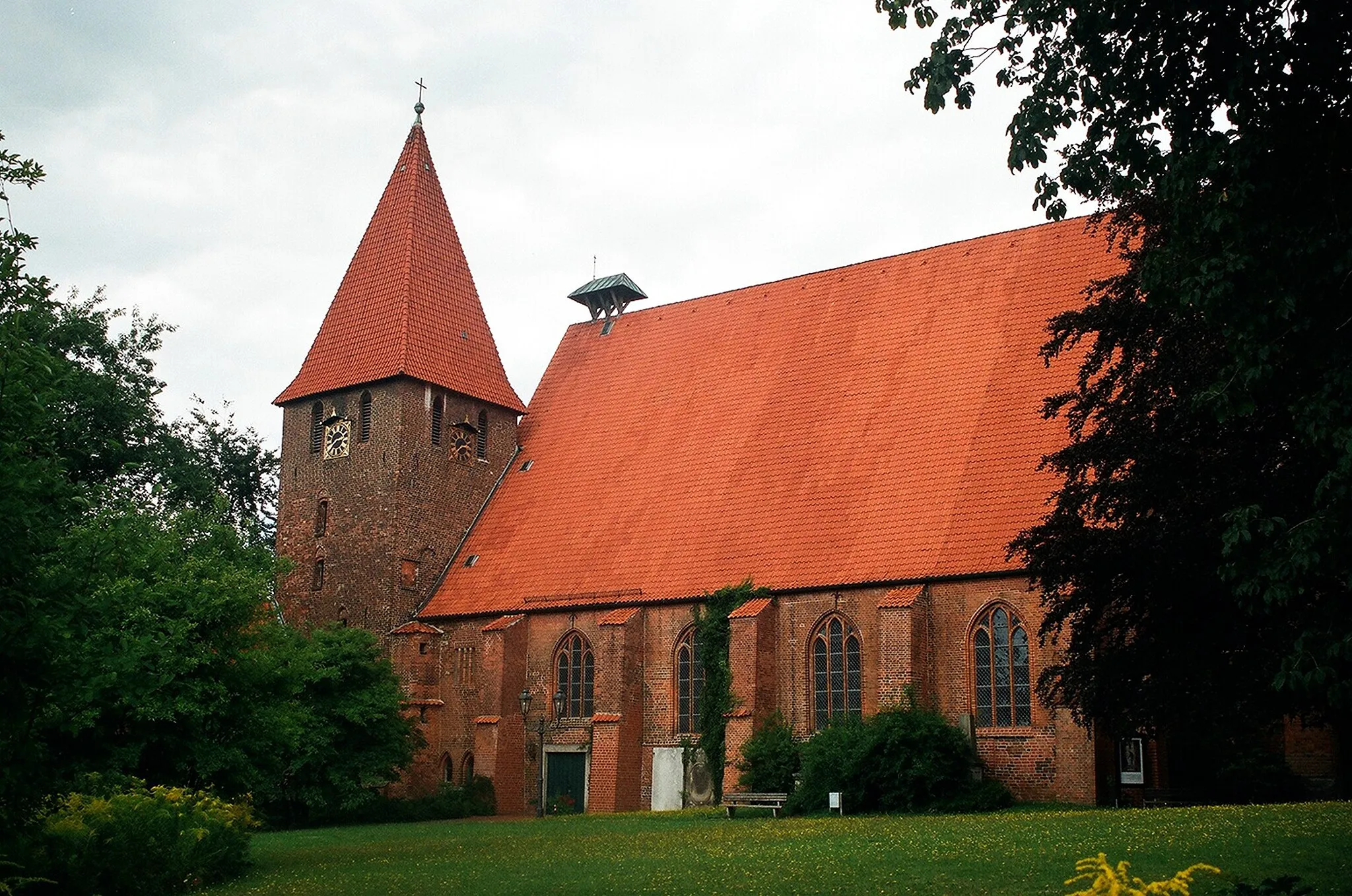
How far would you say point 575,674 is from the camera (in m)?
35.9

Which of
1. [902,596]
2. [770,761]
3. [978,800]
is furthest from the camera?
[770,761]

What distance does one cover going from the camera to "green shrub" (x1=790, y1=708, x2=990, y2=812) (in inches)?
1065

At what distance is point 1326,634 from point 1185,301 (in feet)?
10.2

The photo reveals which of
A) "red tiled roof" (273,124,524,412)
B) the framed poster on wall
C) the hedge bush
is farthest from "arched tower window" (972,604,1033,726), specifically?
"red tiled roof" (273,124,524,412)

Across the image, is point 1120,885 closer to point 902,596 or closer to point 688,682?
point 902,596

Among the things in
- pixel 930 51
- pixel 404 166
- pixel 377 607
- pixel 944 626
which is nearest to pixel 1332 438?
pixel 930 51

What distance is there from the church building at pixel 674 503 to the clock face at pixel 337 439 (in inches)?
4.0

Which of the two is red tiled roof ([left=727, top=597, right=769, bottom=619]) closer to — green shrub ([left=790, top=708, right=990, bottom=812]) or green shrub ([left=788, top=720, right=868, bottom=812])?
green shrub ([left=788, top=720, right=868, bottom=812])

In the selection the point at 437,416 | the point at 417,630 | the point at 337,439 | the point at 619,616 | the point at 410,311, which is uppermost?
the point at 410,311

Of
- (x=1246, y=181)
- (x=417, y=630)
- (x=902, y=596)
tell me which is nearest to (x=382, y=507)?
(x=417, y=630)

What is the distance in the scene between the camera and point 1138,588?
20.3m

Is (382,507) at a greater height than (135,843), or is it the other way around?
(382,507)

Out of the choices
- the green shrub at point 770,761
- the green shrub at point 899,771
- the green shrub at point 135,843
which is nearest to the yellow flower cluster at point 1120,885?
the green shrub at point 135,843

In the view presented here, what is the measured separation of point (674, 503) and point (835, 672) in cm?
680
